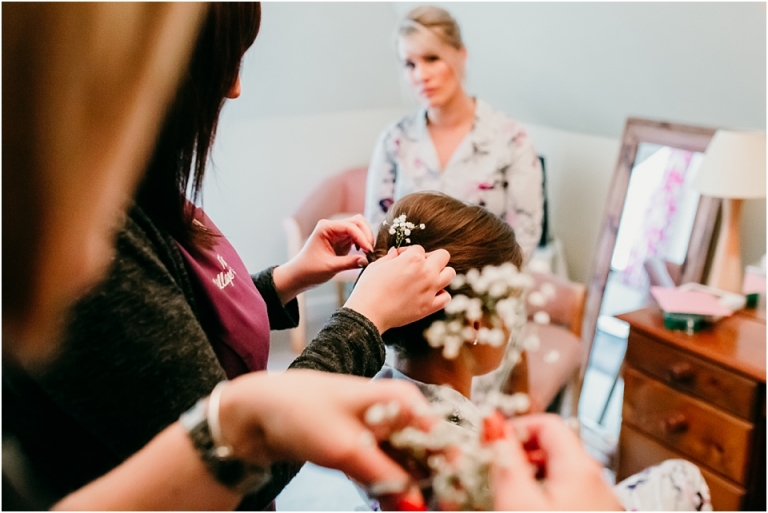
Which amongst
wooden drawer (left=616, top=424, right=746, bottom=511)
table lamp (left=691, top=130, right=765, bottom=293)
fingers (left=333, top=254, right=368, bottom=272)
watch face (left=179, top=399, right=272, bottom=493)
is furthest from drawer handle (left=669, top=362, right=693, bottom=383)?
watch face (left=179, top=399, right=272, bottom=493)

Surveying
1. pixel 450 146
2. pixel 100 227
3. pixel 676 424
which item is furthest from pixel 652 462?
pixel 100 227

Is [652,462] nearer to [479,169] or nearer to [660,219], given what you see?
[660,219]

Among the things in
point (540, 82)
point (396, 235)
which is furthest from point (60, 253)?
point (540, 82)

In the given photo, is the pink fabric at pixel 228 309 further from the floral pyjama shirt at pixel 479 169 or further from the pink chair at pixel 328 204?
the floral pyjama shirt at pixel 479 169

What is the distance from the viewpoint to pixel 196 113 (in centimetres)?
50

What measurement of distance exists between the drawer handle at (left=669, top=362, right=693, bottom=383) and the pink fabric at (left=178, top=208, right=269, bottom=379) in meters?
1.14

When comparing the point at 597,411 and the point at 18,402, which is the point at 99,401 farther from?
the point at 597,411

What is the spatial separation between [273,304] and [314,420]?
1.56 ft

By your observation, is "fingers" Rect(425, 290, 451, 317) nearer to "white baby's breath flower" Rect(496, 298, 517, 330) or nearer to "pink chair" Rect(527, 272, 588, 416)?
"white baby's breath flower" Rect(496, 298, 517, 330)

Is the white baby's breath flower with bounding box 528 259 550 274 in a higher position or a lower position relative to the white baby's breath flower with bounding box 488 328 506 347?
higher

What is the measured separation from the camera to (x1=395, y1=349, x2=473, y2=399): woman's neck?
2.46ft

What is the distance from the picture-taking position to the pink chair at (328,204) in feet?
5.44

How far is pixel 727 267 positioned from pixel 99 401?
5.45 ft

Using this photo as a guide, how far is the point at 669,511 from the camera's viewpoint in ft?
3.19
